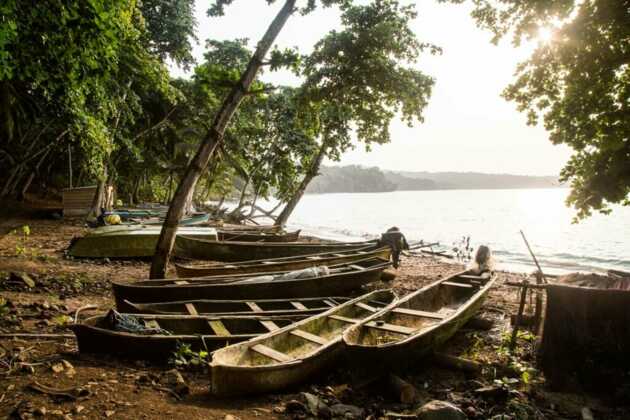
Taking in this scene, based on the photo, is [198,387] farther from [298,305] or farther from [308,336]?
[298,305]

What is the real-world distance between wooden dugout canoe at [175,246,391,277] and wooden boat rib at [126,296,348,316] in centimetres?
290

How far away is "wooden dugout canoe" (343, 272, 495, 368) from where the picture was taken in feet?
17.4

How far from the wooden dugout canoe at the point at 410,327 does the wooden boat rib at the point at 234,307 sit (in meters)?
1.37

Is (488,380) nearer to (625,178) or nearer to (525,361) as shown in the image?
(525,361)

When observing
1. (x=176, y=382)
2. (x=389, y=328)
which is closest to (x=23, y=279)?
(x=176, y=382)

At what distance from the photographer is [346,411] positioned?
468cm

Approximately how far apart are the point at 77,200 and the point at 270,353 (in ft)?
71.2

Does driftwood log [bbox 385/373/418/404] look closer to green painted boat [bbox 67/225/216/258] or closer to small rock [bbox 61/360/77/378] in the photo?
small rock [bbox 61/360/77/378]

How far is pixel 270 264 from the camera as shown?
37.4 ft

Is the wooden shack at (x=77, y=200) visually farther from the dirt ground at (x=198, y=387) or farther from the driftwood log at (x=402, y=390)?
the driftwood log at (x=402, y=390)

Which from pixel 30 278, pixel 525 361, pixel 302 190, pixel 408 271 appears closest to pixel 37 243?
pixel 30 278

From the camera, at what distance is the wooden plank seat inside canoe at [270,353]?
508 cm

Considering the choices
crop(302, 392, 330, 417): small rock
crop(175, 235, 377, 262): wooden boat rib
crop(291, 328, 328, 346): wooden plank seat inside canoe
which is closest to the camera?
crop(302, 392, 330, 417): small rock

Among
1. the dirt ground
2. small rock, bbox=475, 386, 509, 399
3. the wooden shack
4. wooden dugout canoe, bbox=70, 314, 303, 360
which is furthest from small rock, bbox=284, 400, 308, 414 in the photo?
the wooden shack
